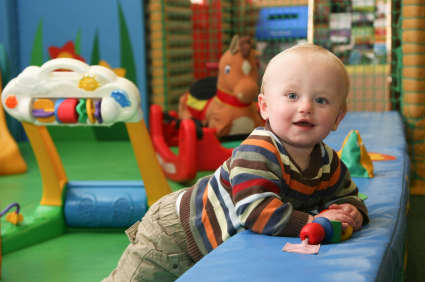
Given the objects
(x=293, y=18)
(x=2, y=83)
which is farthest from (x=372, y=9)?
(x=2, y=83)

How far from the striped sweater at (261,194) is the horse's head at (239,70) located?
166cm

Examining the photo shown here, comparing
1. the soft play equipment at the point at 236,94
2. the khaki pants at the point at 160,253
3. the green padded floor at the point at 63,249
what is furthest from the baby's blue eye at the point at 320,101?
the soft play equipment at the point at 236,94

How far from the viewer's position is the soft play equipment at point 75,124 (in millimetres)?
1550

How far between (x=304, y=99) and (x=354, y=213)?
0.73ft

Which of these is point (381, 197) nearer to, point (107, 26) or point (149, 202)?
point (149, 202)

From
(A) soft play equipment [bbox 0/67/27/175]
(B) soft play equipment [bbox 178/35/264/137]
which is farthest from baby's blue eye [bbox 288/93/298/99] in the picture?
(A) soft play equipment [bbox 0/67/27/175]

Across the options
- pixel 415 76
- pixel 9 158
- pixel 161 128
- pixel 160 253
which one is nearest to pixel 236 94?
pixel 161 128

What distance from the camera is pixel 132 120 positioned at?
1.59 metres

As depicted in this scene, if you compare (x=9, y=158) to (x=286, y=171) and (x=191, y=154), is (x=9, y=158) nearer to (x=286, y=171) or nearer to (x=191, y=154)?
(x=191, y=154)

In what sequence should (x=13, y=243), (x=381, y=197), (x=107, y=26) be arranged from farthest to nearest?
(x=107, y=26), (x=13, y=243), (x=381, y=197)

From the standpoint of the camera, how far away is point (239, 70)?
2.62 metres

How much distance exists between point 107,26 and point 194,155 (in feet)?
5.68

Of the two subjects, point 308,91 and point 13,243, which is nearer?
point 308,91

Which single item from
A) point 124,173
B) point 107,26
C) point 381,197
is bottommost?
point 124,173
